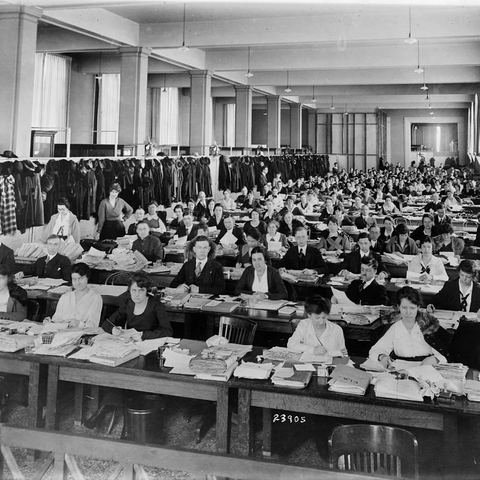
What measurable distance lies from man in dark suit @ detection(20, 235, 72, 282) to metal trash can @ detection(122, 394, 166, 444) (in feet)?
10.0

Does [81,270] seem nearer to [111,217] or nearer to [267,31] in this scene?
[111,217]

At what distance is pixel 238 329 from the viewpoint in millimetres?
4887

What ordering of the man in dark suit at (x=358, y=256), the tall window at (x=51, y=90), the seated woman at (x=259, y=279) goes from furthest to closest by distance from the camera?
the tall window at (x=51, y=90) → the man in dark suit at (x=358, y=256) → the seated woman at (x=259, y=279)

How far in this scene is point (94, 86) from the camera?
18.8 m

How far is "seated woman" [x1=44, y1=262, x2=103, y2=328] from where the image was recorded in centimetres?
520

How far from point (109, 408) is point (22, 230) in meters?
5.56

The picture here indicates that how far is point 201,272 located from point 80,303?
1.62 m

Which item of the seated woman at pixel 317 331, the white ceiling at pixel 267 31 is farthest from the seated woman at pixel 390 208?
the seated woman at pixel 317 331

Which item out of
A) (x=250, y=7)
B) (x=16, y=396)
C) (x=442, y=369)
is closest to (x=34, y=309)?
(x=16, y=396)

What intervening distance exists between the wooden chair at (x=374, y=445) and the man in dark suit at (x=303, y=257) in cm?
492

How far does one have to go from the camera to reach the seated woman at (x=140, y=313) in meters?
4.89

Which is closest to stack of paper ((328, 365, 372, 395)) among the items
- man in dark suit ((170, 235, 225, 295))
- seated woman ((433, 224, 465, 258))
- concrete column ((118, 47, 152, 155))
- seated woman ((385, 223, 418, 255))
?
man in dark suit ((170, 235, 225, 295))

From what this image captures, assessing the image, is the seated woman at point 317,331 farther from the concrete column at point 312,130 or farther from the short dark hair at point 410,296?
the concrete column at point 312,130

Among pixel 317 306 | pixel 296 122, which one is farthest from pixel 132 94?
pixel 296 122
